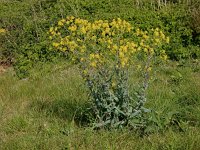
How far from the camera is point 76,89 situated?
17.5 feet

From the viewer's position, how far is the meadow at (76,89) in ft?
13.0

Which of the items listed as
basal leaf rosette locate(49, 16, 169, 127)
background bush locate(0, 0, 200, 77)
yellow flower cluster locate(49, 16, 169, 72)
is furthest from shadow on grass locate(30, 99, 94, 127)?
background bush locate(0, 0, 200, 77)

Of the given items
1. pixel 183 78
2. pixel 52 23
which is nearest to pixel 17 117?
pixel 183 78

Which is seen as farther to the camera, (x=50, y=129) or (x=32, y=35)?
(x=32, y=35)

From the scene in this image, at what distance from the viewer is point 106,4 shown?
9328 millimetres

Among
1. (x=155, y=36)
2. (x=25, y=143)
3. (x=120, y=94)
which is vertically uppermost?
(x=155, y=36)

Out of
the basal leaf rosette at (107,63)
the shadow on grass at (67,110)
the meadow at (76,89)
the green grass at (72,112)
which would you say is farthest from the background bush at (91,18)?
the basal leaf rosette at (107,63)

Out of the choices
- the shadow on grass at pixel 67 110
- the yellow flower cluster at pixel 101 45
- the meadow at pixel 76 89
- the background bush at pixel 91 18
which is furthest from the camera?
→ the background bush at pixel 91 18

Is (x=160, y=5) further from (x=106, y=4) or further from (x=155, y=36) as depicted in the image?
(x=155, y=36)

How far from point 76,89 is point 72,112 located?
73 cm

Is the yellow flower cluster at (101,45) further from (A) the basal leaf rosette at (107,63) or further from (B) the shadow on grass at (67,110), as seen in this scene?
(B) the shadow on grass at (67,110)

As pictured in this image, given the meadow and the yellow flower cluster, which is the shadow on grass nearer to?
the meadow

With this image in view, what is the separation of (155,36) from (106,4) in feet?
18.3

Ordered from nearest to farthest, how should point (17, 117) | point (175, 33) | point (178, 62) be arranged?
point (17, 117) < point (178, 62) < point (175, 33)
